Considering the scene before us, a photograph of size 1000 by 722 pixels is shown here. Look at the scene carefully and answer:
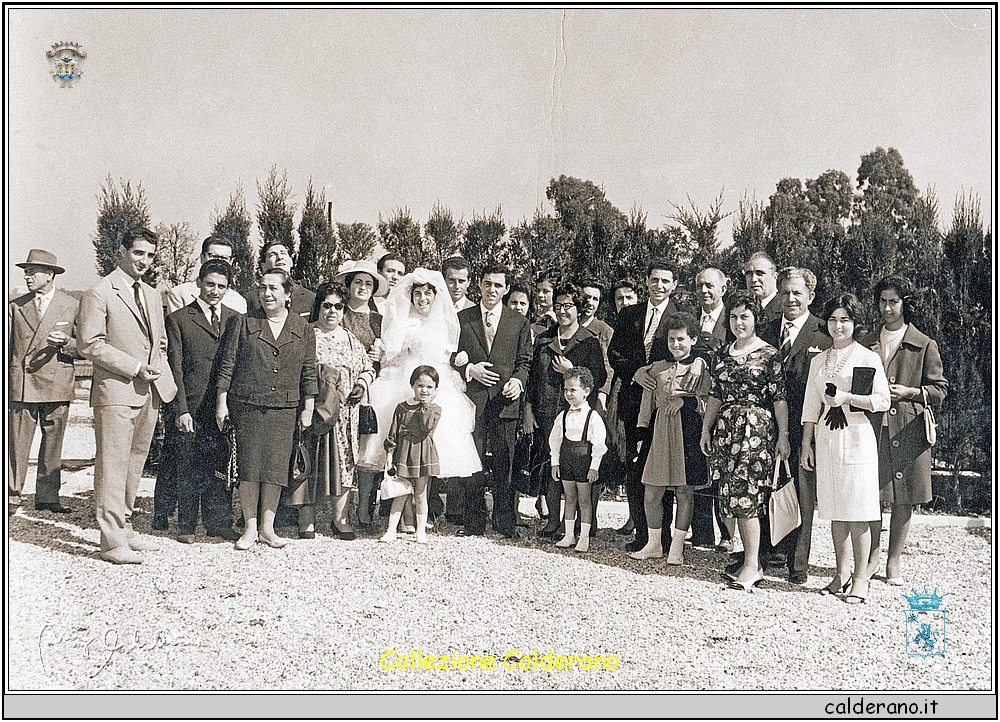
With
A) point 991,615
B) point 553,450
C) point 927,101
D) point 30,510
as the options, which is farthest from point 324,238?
point 991,615

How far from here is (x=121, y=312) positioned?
15.8 ft

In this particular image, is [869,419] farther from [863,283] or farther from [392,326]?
[392,326]

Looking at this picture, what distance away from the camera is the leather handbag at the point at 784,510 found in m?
4.72

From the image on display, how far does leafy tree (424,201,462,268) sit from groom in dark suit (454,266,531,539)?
1.07ft

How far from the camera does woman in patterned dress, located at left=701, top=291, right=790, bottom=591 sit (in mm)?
4641

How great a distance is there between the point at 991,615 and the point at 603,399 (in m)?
2.78

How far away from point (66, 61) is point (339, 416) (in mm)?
2977

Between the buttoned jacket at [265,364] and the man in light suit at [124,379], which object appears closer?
the man in light suit at [124,379]

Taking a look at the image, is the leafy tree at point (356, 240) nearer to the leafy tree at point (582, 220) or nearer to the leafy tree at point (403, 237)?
the leafy tree at point (403, 237)

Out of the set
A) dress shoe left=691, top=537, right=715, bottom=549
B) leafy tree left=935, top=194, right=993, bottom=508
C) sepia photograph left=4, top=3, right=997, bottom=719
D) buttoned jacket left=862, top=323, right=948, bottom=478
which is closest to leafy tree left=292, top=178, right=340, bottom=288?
sepia photograph left=4, top=3, right=997, bottom=719

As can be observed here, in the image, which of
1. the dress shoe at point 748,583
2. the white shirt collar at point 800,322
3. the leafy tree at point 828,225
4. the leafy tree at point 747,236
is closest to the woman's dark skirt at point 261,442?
the dress shoe at point 748,583

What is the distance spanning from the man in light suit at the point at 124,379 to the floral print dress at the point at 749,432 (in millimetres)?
3542

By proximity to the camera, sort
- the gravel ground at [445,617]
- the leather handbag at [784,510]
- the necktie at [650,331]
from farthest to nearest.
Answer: the necktie at [650,331] < the leather handbag at [784,510] < the gravel ground at [445,617]

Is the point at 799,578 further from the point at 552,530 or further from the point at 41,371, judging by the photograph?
the point at 41,371
